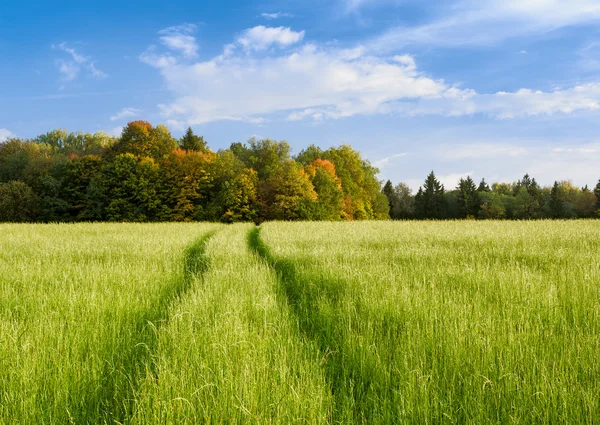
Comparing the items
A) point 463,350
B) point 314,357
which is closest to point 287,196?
point 314,357

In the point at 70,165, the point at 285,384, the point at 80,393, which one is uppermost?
the point at 70,165

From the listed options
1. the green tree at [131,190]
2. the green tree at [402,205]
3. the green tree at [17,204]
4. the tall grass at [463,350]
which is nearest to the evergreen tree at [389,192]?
the green tree at [402,205]

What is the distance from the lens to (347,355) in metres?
3.86

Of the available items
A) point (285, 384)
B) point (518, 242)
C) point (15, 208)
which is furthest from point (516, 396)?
point (15, 208)

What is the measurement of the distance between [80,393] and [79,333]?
1.28 meters

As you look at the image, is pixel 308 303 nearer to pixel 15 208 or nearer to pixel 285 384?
pixel 285 384

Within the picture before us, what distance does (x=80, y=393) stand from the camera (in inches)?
128

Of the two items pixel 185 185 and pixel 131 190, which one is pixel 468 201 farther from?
pixel 131 190

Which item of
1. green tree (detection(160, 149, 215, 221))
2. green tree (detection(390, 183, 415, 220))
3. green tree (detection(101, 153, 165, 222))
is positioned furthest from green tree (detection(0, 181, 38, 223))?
green tree (detection(390, 183, 415, 220))

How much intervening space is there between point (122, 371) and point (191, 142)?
58630mm

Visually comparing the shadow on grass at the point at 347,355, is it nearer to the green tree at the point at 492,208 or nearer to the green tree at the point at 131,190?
the green tree at the point at 131,190

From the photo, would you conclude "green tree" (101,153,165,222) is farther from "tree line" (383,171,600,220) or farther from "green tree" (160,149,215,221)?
"tree line" (383,171,600,220)

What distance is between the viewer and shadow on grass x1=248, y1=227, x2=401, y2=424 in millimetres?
2877

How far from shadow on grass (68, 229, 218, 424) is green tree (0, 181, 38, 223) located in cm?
5289
